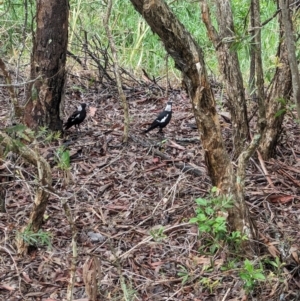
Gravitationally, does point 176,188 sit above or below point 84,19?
below

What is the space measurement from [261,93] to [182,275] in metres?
1.30

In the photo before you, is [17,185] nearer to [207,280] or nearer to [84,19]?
[207,280]

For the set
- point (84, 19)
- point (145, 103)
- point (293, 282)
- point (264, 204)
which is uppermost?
point (84, 19)

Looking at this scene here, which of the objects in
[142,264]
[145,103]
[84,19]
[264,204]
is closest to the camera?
[142,264]

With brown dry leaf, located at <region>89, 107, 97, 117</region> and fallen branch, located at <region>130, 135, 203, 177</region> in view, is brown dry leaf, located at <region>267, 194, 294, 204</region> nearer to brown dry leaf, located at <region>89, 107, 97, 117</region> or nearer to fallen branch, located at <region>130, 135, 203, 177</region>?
fallen branch, located at <region>130, 135, 203, 177</region>

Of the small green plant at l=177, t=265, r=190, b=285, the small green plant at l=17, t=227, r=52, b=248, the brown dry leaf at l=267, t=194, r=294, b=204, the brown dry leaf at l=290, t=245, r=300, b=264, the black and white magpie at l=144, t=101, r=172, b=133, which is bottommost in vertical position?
the small green plant at l=177, t=265, r=190, b=285

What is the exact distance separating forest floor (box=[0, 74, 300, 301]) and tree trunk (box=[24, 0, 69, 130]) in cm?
33

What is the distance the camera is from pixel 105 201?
4922 mm

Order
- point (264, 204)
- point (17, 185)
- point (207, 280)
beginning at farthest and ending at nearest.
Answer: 1. point (17, 185)
2. point (264, 204)
3. point (207, 280)

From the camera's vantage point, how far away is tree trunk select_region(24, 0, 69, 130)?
548 cm

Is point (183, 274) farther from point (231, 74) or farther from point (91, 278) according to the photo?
point (231, 74)

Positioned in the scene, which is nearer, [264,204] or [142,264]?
[142,264]

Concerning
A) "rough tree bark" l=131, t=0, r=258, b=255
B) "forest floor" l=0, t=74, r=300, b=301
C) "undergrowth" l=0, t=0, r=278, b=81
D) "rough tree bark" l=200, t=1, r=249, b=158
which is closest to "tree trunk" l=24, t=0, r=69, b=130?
"forest floor" l=0, t=74, r=300, b=301

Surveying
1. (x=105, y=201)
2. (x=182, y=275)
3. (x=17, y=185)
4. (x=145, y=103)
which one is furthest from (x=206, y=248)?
(x=145, y=103)
